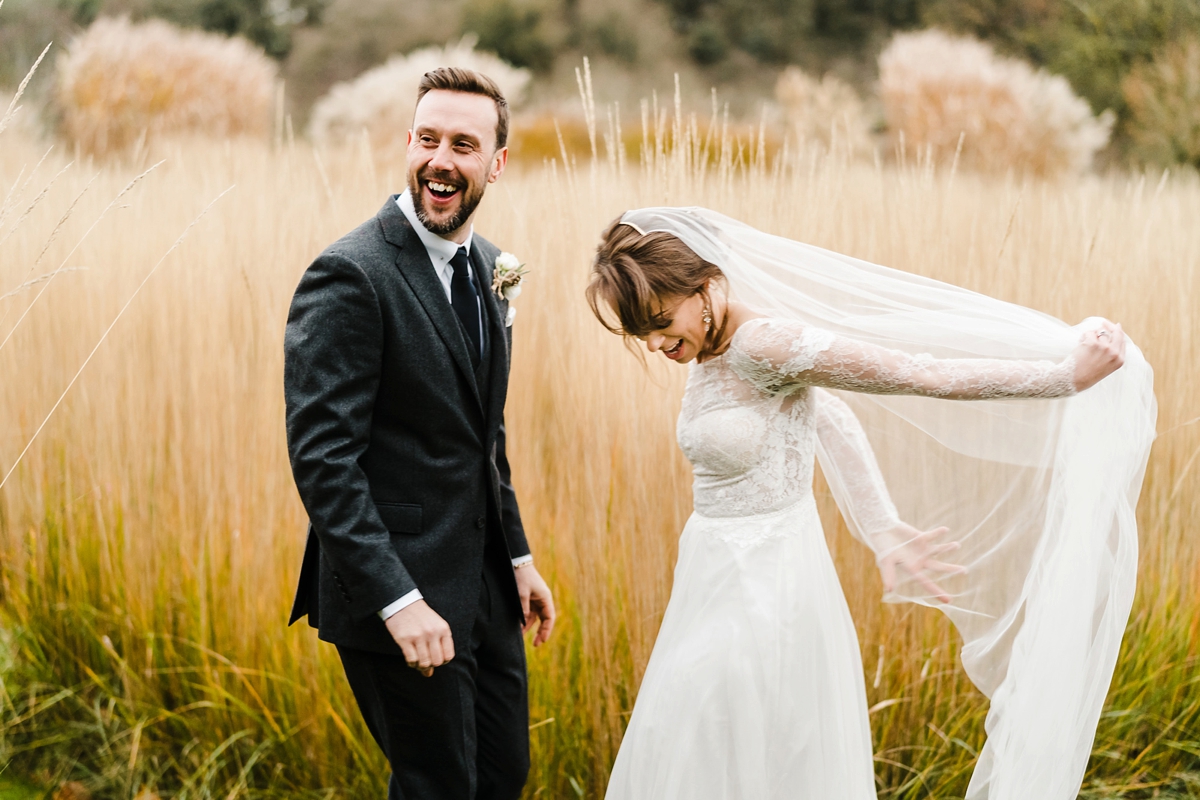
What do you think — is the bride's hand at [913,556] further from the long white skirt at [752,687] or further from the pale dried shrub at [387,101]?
the pale dried shrub at [387,101]

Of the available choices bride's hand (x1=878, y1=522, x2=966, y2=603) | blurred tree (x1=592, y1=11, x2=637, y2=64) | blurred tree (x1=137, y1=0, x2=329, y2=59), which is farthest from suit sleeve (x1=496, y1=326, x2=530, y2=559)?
blurred tree (x1=592, y1=11, x2=637, y2=64)

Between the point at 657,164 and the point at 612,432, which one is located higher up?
the point at 657,164

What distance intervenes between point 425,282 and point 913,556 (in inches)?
50.9

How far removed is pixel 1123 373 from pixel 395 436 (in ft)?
5.22

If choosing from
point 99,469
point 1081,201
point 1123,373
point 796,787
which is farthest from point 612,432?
point 1081,201

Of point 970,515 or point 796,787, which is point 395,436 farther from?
point 970,515

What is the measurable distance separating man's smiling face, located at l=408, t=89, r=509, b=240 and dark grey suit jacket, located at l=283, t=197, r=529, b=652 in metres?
0.07

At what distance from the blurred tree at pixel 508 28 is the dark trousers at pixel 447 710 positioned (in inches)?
869

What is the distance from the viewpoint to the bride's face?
2004 millimetres

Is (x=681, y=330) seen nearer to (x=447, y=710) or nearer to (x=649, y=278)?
(x=649, y=278)

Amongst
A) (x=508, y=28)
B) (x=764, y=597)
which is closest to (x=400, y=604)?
(x=764, y=597)

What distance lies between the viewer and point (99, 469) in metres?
3.16

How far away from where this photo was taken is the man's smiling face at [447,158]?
1886 mm

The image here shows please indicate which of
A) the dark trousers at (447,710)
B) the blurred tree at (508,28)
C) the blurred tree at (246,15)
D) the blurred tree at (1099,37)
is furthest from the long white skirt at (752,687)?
the blurred tree at (508,28)
